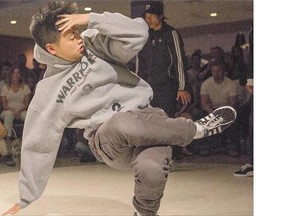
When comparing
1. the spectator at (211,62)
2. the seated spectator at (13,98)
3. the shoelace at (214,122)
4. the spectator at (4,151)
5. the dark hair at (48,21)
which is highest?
the dark hair at (48,21)

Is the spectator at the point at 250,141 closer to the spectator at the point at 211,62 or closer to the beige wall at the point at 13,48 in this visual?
the spectator at the point at 211,62

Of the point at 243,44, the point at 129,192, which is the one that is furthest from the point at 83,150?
the point at 243,44

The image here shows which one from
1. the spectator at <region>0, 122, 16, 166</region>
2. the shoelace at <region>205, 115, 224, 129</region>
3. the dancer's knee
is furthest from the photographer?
the spectator at <region>0, 122, 16, 166</region>

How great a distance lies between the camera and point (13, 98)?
3.48ft

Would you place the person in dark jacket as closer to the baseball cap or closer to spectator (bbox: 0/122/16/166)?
the baseball cap

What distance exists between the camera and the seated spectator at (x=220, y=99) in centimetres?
→ 101

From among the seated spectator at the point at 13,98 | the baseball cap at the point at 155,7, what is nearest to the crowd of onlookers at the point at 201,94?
the seated spectator at the point at 13,98

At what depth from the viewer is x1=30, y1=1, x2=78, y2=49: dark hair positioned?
88 centimetres

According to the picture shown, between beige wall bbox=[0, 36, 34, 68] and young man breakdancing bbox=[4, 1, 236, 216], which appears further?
beige wall bbox=[0, 36, 34, 68]

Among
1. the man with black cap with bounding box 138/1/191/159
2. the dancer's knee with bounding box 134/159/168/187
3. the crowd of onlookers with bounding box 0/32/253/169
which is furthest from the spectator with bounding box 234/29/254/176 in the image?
the dancer's knee with bounding box 134/159/168/187

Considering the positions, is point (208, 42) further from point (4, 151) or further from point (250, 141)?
point (4, 151)

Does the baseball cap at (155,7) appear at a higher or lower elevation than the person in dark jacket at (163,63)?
higher

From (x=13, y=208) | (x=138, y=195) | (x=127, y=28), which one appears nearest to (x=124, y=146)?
(x=138, y=195)

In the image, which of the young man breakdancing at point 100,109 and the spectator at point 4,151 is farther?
the spectator at point 4,151
